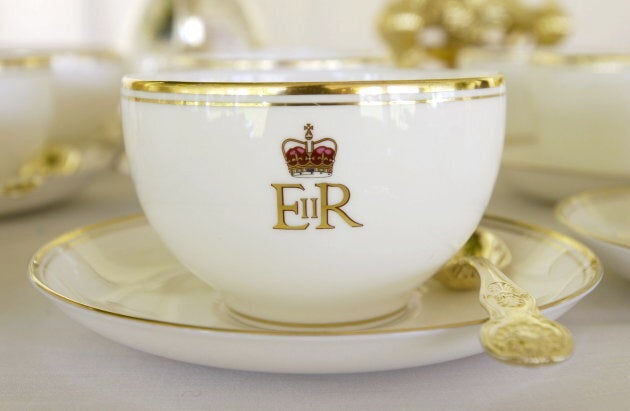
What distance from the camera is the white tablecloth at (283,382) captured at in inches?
11.1

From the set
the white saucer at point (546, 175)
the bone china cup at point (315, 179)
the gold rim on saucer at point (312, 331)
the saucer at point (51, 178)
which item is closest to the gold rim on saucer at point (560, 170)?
the white saucer at point (546, 175)

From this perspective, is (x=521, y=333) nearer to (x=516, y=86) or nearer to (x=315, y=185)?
(x=315, y=185)

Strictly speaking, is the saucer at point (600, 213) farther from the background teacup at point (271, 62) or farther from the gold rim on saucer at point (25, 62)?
the gold rim on saucer at point (25, 62)

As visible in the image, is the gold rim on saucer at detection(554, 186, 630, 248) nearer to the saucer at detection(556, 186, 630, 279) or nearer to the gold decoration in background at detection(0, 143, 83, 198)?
the saucer at detection(556, 186, 630, 279)

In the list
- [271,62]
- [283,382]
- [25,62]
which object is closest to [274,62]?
[271,62]

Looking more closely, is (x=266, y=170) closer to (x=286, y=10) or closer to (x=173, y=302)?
(x=173, y=302)

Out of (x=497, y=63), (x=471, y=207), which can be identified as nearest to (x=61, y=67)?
(x=497, y=63)

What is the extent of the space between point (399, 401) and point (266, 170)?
102 millimetres

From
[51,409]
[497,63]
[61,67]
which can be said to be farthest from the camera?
[61,67]

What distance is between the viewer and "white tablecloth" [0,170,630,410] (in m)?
0.28

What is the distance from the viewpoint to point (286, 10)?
1185 mm

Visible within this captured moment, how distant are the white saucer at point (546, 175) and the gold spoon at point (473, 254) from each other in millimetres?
133

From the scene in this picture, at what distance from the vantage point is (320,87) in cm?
29

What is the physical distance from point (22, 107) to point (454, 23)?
0.42 metres
